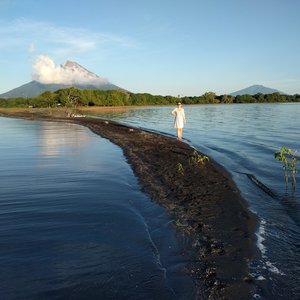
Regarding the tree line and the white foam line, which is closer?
the white foam line

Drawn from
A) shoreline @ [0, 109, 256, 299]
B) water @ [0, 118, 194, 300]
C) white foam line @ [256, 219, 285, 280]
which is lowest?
white foam line @ [256, 219, 285, 280]

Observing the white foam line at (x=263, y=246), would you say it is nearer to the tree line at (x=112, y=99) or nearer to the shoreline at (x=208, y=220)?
the shoreline at (x=208, y=220)

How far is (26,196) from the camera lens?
9.29 m

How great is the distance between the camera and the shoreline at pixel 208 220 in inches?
199

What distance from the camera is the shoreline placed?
16.6 feet

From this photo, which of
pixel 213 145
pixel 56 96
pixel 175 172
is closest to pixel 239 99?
pixel 56 96

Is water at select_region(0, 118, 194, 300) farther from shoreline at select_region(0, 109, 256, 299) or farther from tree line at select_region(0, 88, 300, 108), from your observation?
tree line at select_region(0, 88, 300, 108)

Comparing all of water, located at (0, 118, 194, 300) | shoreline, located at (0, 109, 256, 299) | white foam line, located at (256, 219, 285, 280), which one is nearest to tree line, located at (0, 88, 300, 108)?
shoreline, located at (0, 109, 256, 299)

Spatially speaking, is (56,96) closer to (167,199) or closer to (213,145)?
(213,145)

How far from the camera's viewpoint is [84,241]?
6.38 m

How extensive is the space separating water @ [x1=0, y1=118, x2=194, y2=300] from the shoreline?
0.28 meters

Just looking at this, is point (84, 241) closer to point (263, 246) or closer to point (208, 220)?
point (208, 220)

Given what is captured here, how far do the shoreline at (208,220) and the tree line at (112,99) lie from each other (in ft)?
300

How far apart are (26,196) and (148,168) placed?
528 centimetres
